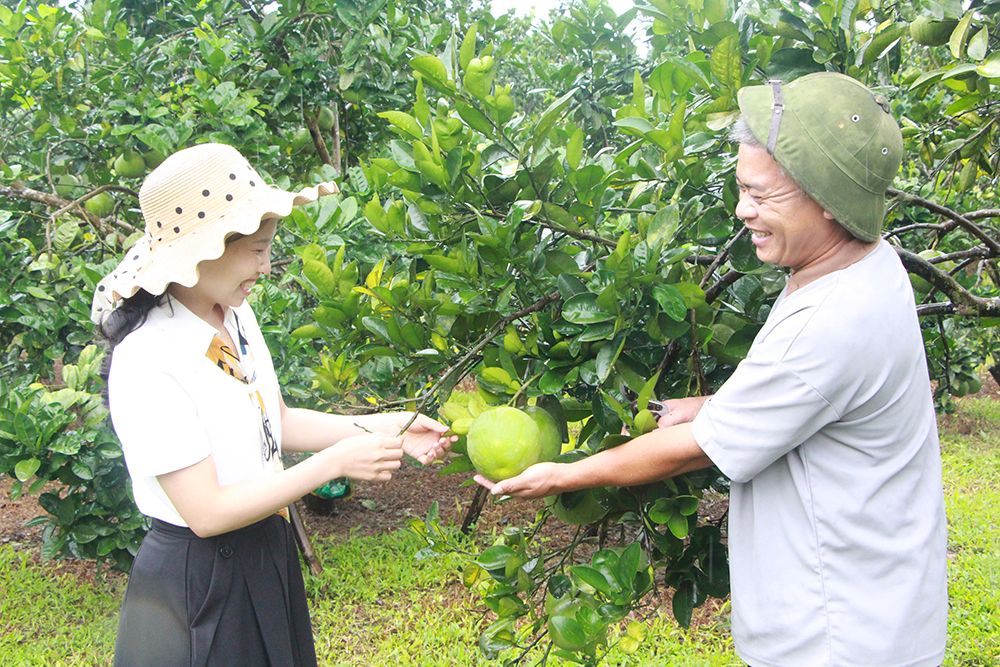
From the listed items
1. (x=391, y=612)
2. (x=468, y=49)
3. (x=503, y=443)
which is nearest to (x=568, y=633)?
(x=503, y=443)

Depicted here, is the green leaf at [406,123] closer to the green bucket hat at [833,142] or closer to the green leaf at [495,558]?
the green bucket hat at [833,142]

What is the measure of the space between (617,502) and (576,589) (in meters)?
0.19

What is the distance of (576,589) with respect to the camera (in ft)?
4.92

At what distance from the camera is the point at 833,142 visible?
116 centimetres

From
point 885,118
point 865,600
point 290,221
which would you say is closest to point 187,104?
point 290,221

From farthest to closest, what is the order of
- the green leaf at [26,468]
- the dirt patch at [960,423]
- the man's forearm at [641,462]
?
1. the dirt patch at [960,423]
2. the green leaf at [26,468]
3. the man's forearm at [641,462]

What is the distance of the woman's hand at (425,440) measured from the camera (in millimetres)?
1679

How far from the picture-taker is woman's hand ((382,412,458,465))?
168 centimetres

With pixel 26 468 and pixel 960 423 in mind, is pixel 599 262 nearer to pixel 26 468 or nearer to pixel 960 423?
pixel 26 468

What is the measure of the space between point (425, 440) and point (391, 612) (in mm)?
2076

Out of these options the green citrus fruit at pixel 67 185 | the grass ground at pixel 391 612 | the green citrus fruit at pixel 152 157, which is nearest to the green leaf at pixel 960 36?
the grass ground at pixel 391 612

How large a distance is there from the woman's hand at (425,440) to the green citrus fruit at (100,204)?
2.62m

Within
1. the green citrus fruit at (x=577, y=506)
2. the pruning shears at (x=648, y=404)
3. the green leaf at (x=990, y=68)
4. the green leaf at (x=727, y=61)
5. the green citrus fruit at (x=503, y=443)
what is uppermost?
the green leaf at (x=727, y=61)

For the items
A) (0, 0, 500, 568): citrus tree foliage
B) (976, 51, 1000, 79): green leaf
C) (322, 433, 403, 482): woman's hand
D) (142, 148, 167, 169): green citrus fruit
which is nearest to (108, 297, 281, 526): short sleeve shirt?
(322, 433, 403, 482): woman's hand
